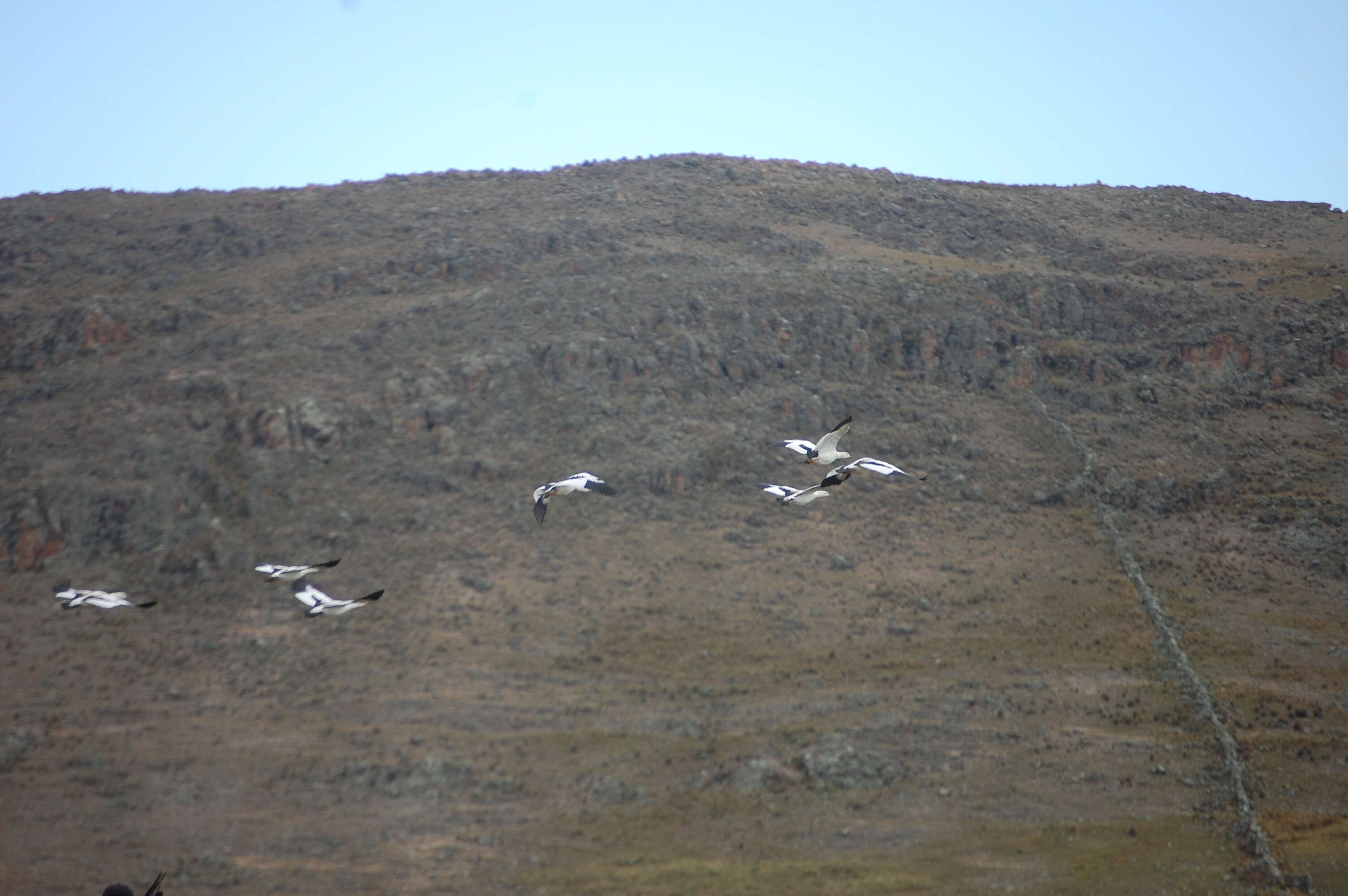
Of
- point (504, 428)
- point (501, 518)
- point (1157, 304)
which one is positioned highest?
point (1157, 304)

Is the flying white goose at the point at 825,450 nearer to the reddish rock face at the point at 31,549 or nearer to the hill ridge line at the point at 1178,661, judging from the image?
the hill ridge line at the point at 1178,661

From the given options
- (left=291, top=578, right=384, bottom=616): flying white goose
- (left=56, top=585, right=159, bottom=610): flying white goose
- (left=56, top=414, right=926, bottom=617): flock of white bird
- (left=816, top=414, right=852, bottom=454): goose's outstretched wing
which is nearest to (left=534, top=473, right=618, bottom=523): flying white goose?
(left=56, top=414, right=926, bottom=617): flock of white bird

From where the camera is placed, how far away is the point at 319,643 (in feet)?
147

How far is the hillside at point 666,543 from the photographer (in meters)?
35.7

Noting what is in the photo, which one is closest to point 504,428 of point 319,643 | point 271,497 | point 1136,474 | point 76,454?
point 271,497

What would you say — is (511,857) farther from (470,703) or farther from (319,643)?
(319,643)

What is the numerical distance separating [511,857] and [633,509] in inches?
771

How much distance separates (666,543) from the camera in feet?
165

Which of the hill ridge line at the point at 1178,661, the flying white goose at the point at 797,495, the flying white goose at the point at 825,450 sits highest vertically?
the flying white goose at the point at 825,450

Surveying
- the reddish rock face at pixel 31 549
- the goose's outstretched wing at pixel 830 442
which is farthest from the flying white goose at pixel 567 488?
the reddish rock face at pixel 31 549

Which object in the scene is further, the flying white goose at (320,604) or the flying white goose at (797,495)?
the flying white goose at (797,495)

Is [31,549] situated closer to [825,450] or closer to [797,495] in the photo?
[797,495]

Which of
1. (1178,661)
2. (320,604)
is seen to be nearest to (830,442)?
(320,604)

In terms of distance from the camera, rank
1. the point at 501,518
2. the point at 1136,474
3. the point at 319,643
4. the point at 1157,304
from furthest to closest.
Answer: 1. the point at 1157,304
2. the point at 1136,474
3. the point at 501,518
4. the point at 319,643
